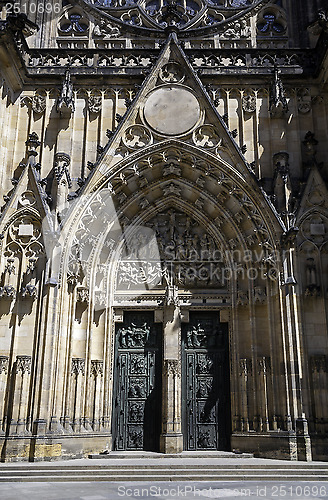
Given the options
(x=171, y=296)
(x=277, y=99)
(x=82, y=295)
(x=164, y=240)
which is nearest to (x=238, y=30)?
(x=277, y=99)

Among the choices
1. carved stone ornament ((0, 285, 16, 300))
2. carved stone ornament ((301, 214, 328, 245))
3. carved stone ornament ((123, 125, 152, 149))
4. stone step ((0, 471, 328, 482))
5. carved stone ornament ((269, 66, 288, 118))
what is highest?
carved stone ornament ((269, 66, 288, 118))

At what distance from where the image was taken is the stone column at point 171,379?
41.1 feet

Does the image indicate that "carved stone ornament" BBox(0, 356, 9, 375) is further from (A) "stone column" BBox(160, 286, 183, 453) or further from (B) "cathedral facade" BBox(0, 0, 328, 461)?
(A) "stone column" BBox(160, 286, 183, 453)

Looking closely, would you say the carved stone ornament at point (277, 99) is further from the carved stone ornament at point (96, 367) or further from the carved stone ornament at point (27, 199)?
the carved stone ornament at point (96, 367)

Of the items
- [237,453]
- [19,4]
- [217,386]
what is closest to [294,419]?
[237,453]

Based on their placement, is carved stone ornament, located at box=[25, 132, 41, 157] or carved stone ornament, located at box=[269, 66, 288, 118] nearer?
carved stone ornament, located at box=[25, 132, 41, 157]

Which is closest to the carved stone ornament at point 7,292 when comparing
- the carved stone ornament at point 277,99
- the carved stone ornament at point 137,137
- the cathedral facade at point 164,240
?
the cathedral facade at point 164,240

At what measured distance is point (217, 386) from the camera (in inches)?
523

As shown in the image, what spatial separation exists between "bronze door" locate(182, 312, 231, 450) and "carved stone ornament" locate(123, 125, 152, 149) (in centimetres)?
454

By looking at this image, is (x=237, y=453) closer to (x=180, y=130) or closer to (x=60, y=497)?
(x=60, y=497)

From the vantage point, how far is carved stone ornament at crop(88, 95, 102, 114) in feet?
46.3

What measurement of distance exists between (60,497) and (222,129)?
31.1ft

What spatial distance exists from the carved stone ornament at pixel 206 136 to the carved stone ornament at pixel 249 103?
1109 mm

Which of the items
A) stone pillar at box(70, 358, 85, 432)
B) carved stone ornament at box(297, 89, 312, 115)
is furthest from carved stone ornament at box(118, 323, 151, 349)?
carved stone ornament at box(297, 89, 312, 115)
